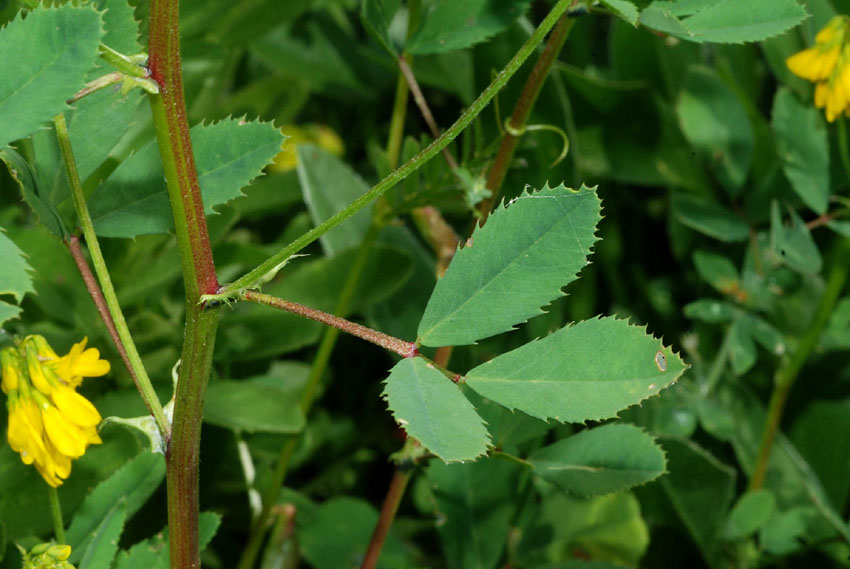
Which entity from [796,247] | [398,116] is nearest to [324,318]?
[398,116]

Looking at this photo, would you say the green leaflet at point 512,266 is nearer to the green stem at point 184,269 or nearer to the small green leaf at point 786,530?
the green stem at point 184,269

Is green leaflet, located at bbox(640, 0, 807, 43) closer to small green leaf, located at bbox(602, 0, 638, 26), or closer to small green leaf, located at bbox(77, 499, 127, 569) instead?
small green leaf, located at bbox(602, 0, 638, 26)

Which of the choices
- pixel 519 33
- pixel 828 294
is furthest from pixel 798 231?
pixel 519 33

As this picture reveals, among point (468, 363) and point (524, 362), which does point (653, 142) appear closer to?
point (468, 363)

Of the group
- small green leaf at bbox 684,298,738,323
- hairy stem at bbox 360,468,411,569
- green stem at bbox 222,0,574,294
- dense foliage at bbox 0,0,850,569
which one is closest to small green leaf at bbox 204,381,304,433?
dense foliage at bbox 0,0,850,569

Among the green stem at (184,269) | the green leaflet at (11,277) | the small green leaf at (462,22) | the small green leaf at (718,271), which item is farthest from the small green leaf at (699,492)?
the green leaflet at (11,277)

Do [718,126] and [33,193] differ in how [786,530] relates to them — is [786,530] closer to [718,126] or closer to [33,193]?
[718,126]

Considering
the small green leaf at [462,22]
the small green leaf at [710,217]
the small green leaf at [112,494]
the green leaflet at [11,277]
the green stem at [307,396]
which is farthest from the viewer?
the small green leaf at [710,217]
